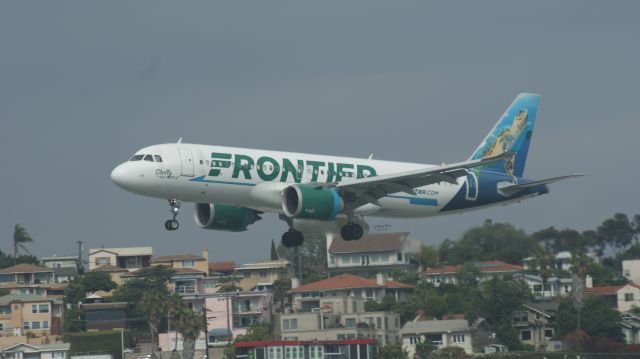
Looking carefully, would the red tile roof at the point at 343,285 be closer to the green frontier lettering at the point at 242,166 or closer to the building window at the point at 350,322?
the building window at the point at 350,322

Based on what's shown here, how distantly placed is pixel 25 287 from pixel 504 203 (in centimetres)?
9995

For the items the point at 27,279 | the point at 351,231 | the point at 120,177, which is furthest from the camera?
the point at 27,279

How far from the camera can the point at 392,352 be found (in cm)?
10888

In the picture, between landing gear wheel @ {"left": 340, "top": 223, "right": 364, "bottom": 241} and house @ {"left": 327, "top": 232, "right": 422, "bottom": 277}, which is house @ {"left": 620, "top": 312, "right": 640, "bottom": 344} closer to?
house @ {"left": 327, "top": 232, "right": 422, "bottom": 277}

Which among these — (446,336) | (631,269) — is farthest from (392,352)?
(631,269)

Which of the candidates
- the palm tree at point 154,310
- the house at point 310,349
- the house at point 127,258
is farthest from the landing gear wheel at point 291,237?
the house at point 127,258

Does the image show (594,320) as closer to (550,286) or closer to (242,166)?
(550,286)

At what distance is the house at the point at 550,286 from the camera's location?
141750mm

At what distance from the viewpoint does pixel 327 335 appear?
115 meters

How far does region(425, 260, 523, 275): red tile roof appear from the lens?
131 meters

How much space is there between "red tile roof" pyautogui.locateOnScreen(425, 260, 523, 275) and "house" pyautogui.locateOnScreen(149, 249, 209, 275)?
45454 millimetres

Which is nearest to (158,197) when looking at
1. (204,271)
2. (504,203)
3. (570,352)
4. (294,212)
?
(294,212)

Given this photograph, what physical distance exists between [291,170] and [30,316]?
7842 centimetres

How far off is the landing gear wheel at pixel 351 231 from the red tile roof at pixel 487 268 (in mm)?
62869
